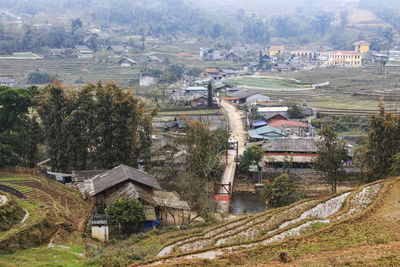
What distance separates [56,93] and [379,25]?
322 ft

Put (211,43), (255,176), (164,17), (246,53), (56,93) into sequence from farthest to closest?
(164,17)
(211,43)
(246,53)
(255,176)
(56,93)

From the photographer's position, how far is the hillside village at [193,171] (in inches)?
393

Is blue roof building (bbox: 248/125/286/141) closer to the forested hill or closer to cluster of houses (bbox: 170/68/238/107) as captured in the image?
cluster of houses (bbox: 170/68/238/107)

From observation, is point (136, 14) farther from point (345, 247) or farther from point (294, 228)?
point (345, 247)

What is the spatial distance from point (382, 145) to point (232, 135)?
12.8 metres

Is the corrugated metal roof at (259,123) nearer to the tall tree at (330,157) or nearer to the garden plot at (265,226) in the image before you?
the tall tree at (330,157)

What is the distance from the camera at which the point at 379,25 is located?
10088cm

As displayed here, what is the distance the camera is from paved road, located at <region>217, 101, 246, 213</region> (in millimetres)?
20003

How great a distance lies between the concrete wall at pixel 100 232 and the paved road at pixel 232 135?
7.07 metres

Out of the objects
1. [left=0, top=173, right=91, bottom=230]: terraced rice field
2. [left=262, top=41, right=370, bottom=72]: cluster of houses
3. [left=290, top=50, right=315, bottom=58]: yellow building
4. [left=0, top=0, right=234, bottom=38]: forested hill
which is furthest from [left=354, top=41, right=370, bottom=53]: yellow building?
[left=0, top=173, right=91, bottom=230]: terraced rice field

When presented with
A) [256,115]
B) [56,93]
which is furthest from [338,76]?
[56,93]

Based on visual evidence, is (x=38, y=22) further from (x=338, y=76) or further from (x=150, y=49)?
(x=338, y=76)

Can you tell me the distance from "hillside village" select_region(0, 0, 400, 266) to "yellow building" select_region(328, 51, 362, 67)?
16547 millimetres

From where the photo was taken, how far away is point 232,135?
29766 mm
